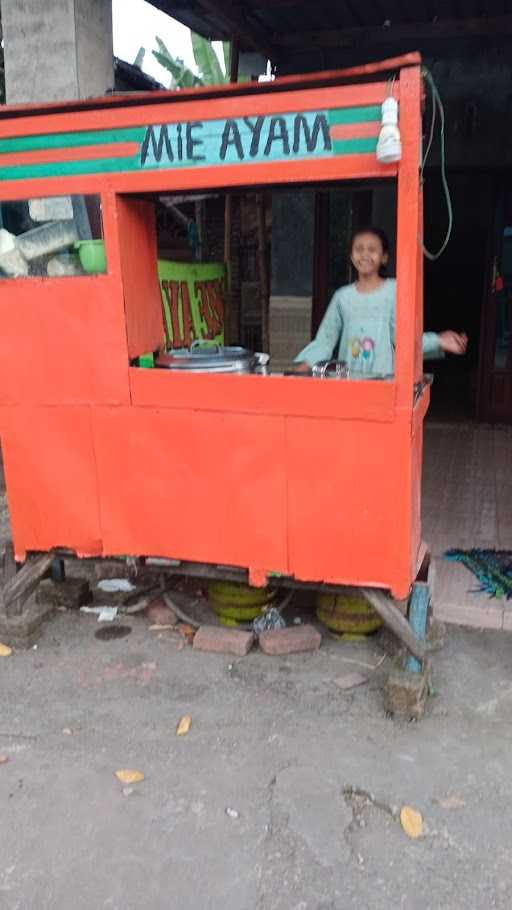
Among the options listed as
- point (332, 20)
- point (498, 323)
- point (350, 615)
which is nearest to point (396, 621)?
point (350, 615)

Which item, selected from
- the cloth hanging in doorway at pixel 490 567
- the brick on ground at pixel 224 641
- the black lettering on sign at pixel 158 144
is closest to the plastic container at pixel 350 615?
the brick on ground at pixel 224 641

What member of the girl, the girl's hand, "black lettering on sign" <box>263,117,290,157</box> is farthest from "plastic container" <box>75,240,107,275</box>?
the girl's hand

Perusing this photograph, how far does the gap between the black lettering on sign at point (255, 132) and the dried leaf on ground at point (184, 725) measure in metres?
2.30

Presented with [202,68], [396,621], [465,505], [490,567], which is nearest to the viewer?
[396,621]

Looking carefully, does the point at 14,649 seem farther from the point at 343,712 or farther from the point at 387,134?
the point at 387,134

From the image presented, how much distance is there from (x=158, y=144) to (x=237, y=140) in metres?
0.34

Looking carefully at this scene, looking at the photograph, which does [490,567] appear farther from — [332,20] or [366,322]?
[332,20]

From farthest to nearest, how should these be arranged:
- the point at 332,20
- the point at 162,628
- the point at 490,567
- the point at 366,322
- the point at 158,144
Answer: the point at 332,20 → the point at 490,567 → the point at 162,628 → the point at 366,322 → the point at 158,144

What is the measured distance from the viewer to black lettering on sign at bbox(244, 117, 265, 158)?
279 centimetres

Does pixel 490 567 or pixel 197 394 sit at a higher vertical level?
pixel 197 394

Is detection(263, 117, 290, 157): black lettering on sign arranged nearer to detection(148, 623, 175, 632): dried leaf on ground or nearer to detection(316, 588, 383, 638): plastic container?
detection(316, 588, 383, 638): plastic container

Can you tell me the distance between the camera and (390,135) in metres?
2.55

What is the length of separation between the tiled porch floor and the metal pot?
163 centimetres

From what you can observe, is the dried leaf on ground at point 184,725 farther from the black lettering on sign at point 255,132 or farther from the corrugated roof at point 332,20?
the corrugated roof at point 332,20
